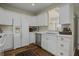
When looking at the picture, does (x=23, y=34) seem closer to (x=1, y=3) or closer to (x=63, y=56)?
(x=1, y=3)

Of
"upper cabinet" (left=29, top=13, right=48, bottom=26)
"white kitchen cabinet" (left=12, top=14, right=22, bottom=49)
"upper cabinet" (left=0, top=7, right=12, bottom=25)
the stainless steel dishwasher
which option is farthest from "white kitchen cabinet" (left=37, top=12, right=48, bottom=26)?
"upper cabinet" (left=0, top=7, right=12, bottom=25)

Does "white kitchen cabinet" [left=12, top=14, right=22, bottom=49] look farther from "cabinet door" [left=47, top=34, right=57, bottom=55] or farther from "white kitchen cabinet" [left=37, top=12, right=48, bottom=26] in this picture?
"cabinet door" [left=47, top=34, right=57, bottom=55]

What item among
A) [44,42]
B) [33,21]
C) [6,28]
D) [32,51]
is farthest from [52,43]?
[6,28]

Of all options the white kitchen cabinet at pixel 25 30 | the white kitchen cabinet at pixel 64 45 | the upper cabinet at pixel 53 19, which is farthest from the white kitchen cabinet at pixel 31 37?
the white kitchen cabinet at pixel 64 45

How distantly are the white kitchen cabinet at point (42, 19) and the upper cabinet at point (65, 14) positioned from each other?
0.21 metres

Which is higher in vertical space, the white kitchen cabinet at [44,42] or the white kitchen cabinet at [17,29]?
the white kitchen cabinet at [17,29]

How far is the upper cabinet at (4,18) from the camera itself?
162cm

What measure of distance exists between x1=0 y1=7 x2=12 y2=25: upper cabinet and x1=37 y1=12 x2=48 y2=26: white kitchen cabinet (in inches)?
16.7

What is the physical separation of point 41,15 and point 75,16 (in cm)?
49

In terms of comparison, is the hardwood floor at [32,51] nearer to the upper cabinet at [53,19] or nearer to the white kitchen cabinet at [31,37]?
the white kitchen cabinet at [31,37]

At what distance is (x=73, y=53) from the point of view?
1648 millimetres

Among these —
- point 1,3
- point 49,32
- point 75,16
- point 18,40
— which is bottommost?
point 18,40

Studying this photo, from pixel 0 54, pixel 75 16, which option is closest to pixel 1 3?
pixel 0 54

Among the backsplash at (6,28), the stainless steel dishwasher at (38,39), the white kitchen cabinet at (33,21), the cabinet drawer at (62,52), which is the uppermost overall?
the white kitchen cabinet at (33,21)
